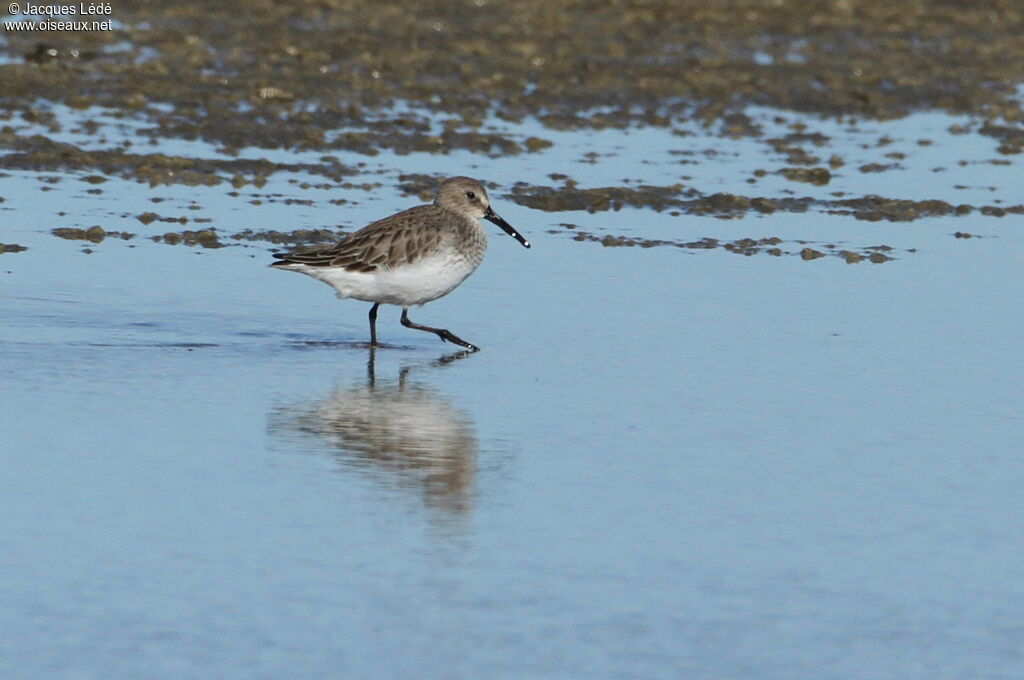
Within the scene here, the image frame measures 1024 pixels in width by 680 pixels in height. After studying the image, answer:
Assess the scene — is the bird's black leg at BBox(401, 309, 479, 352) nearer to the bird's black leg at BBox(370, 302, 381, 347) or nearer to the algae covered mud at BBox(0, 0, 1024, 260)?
the bird's black leg at BBox(370, 302, 381, 347)

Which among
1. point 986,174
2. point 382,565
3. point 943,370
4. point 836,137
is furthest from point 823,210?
point 382,565

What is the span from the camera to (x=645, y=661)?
703 cm

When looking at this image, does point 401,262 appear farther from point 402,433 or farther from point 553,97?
point 553,97

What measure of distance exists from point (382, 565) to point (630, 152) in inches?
523

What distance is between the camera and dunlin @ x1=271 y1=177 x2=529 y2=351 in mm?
12984

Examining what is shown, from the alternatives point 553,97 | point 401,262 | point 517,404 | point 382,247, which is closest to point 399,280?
point 401,262

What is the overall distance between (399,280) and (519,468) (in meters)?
3.70

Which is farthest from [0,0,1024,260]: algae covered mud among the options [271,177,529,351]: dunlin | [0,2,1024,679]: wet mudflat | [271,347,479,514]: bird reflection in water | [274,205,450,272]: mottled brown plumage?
[271,347,479,514]: bird reflection in water

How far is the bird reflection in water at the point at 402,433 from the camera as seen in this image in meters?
9.26

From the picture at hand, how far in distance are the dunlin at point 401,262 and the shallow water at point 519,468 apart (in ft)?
1.10

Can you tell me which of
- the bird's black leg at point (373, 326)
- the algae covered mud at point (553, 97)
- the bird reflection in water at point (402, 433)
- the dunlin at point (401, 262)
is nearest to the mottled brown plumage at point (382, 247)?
the dunlin at point (401, 262)

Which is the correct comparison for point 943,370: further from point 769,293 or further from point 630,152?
point 630,152

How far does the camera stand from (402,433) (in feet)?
33.6

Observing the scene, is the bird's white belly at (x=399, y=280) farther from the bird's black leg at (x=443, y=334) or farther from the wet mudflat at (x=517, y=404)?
the wet mudflat at (x=517, y=404)
